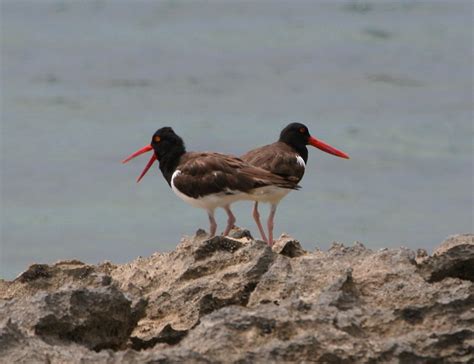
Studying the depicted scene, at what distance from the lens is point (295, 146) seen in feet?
43.2

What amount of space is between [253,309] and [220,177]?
4.79 meters

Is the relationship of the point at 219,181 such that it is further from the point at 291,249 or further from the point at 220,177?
the point at 291,249

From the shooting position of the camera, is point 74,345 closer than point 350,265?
Yes

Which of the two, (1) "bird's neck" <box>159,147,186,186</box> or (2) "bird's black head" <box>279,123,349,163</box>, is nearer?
(1) "bird's neck" <box>159,147,186,186</box>

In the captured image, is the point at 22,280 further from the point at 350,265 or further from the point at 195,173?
the point at 195,173

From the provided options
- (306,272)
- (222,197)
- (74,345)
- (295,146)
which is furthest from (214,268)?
(295,146)

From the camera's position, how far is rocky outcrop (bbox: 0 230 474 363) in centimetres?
650

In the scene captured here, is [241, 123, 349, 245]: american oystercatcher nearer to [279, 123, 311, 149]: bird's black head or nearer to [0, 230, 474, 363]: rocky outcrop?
[279, 123, 311, 149]: bird's black head

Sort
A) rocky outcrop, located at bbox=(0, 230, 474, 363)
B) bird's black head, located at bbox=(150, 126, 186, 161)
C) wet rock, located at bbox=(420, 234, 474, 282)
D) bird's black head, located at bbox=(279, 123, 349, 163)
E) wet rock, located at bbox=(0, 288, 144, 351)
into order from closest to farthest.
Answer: rocky outcrop, located at bbox=(0, 230, 474, 363), wet rock, located at bbox=(0, 288, 144, 351), wet rock, located at bbox=(420, 234, 474, 282), bird's black head, located at bbox=(150, 126, 186, 161), bird's black head, located at bbox=(279, 123, 349, 163)

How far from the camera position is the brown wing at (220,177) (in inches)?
449

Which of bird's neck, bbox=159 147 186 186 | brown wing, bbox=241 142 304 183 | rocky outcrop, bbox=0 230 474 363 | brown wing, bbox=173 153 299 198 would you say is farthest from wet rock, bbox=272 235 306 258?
bird's neck, bbox=159 147 186 186

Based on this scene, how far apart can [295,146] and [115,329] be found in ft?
19.9

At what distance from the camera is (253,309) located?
665cm

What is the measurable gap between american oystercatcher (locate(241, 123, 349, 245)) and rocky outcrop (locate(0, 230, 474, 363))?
3.43 m
